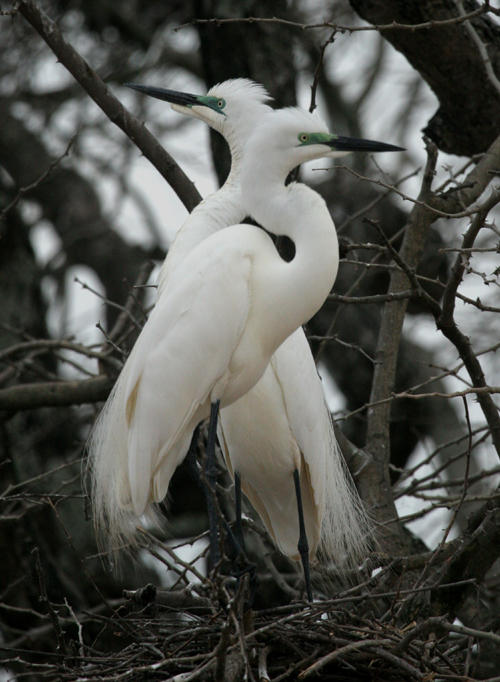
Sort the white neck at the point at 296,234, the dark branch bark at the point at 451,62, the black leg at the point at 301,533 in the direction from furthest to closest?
1. the dark branch bark at the point at 451,62
2. the black leg at the point at 301,533
3. the white neck at the point at 296,234

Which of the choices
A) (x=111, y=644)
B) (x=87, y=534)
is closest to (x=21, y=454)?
(x=87, y=534)

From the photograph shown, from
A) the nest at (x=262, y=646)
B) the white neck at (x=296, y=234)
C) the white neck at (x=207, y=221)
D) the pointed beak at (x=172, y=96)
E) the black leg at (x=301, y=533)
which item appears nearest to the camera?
the nest at (x=262, y=646)

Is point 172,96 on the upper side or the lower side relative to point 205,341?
upper

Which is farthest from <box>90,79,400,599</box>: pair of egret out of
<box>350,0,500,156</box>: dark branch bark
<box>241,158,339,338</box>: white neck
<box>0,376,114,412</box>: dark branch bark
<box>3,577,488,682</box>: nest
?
<box>350,0,500,156</box>: dark branch bark

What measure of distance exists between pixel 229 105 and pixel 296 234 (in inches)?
37.2

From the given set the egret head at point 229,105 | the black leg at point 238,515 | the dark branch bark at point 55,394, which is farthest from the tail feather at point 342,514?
the egret head at point 229,105

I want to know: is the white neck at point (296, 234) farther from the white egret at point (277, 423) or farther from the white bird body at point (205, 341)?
the white egret at point (277, 423)

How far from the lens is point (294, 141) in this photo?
329cm

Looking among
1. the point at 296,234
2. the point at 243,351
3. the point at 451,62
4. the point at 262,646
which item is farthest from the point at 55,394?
the point at 451,62

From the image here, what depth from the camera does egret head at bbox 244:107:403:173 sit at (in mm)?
3285

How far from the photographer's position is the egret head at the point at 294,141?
3285 mm

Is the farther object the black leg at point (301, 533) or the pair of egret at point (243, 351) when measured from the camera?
the black leg at point (301, 533)

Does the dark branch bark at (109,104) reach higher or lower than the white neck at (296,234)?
higher

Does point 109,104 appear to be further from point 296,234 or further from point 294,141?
point 296,234
